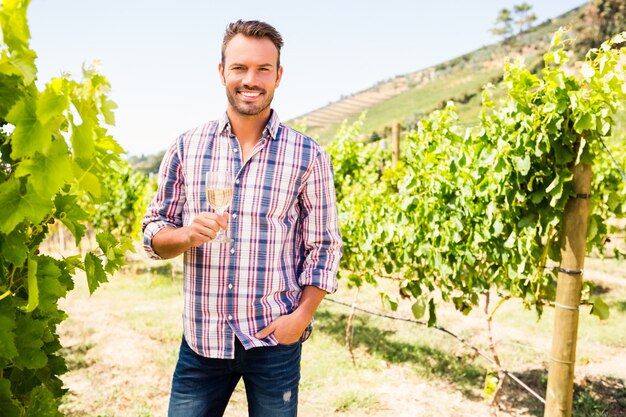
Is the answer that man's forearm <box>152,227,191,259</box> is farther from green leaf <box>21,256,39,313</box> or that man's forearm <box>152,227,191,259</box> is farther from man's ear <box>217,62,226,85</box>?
green leaf <box>21,256,39,313</box>

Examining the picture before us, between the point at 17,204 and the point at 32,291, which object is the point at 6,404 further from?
the point at 17,204

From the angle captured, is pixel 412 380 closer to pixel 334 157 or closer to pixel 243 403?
pixel 243 403

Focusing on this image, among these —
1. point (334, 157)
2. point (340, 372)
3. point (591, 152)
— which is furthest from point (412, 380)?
point (334, 157)

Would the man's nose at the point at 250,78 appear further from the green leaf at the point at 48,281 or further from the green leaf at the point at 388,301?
the green leaf at the point at 388,301

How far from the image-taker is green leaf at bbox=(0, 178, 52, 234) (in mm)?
784

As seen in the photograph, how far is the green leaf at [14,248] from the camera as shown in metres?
0.86

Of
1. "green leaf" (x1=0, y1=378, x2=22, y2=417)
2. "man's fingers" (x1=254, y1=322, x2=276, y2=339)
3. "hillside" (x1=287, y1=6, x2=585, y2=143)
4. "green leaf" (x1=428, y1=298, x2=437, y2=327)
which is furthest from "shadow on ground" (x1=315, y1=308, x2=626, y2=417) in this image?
"hillside" (x1=287, y1=6, x2=585, y2=143)

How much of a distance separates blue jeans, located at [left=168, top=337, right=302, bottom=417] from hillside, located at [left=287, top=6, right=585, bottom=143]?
50.3 m

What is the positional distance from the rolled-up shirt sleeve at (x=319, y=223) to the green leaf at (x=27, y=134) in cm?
122

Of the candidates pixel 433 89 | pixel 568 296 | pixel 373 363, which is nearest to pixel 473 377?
pixel 373 363

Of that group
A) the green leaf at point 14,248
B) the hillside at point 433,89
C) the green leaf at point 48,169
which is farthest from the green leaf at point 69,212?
the hillside at point 433,89

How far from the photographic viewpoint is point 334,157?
7.66 meters

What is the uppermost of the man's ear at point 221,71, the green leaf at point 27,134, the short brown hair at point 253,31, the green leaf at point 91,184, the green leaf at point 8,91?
the short brown hair at point 253,31

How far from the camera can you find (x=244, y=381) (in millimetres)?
1871
